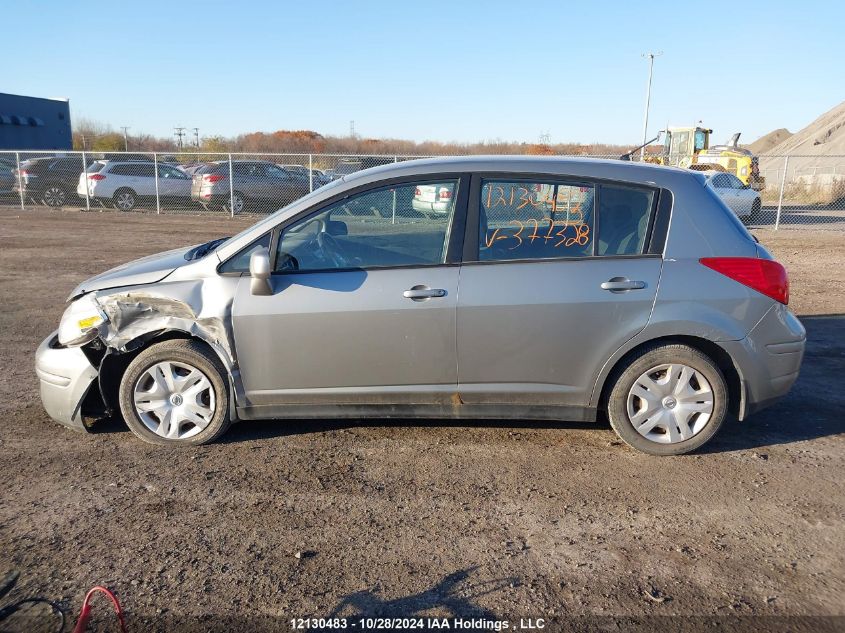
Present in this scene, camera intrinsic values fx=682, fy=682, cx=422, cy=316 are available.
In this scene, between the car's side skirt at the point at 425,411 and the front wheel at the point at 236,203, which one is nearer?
the car's side skirt at the point at 425,411

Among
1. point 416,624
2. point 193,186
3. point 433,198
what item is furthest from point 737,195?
point 416,624

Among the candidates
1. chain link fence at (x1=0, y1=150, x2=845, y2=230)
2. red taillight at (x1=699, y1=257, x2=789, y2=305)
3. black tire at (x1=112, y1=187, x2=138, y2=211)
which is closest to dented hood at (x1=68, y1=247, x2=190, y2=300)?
red taillight at (x1=699, y1=257, x2=789, y2=305)

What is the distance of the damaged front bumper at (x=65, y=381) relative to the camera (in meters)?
4.49

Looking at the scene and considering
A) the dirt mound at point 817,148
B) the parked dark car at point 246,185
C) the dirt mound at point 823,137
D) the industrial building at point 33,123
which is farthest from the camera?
the dirt mound at point 823,137

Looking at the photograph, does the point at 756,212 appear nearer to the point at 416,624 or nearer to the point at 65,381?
the point at 65,381

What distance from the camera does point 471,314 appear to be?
13.8 feet

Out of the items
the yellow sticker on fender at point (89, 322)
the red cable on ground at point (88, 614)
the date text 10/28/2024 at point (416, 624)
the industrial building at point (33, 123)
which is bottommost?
the date text 10/28/2024 at point (416, 624)

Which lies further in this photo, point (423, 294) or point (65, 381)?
point (65, 381)

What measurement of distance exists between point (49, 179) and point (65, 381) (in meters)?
21.4

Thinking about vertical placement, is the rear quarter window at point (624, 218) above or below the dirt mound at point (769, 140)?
below

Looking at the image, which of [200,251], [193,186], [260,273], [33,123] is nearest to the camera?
[260,273]

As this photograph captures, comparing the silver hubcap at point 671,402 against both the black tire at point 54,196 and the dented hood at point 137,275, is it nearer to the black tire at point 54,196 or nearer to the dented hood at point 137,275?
the dented hood at point 137,275

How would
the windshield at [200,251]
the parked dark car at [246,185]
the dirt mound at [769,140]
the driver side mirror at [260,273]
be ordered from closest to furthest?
the driver side mirror at [260,273], the windshield at [200,251], the parked dark car at [246,185], the dirt mound at [769,140]

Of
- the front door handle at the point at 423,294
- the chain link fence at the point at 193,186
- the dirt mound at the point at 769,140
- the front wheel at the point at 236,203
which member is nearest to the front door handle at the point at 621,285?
the front door handle at the point at 423,294
